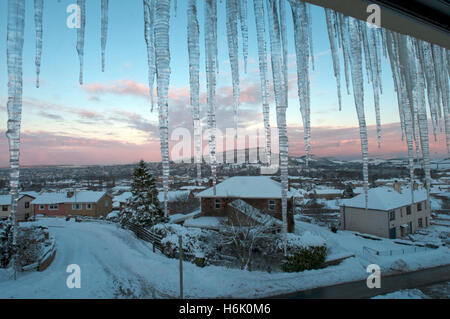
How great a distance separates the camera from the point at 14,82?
0.91 meters

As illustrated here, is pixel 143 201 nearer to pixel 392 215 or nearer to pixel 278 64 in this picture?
pixel 278 64

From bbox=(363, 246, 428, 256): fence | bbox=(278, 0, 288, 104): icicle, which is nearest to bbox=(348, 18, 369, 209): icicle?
bbox=(278, 0, 288, 104): icicle

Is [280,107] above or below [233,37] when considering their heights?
below

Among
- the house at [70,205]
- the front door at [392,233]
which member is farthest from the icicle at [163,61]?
the house at [70,205]

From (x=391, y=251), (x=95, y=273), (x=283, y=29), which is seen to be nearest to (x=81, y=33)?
(x=283, y=29)

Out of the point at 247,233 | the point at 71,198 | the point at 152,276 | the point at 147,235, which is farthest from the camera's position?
the point at 71,198

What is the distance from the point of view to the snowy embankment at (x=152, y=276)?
24.6ft

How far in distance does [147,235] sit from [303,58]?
48.4ft

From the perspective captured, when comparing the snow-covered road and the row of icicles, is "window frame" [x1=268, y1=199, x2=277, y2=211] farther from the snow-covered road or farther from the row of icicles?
the row of icicles

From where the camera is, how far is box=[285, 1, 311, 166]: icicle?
1.64m

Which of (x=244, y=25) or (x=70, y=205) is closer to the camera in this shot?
(x=244, y=25)

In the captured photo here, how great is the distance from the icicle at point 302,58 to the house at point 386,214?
766 inches

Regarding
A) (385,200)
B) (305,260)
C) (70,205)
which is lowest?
(305,260)

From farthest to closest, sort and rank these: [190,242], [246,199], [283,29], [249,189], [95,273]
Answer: [249,189]
[246,199]
[190,242]
[95,273]
[283,29]
